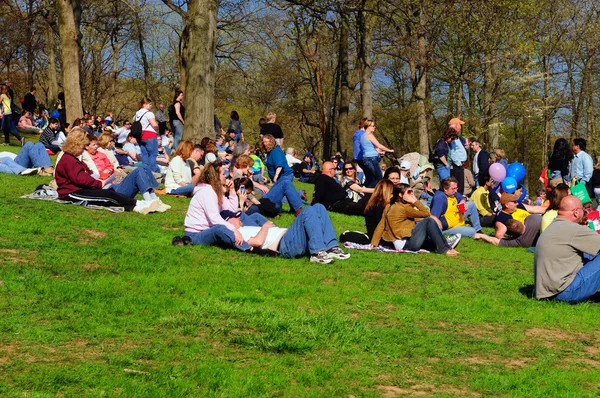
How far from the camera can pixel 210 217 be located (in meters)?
10.6

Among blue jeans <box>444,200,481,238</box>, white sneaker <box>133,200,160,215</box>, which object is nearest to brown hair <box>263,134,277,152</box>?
white sneaker <box>133,200,160,215</box>

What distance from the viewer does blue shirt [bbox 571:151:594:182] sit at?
1773cm

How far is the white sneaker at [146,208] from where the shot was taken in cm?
1320

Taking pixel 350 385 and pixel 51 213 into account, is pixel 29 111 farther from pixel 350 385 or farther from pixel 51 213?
pixel 350 385

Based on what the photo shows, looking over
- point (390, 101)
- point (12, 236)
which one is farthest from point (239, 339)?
point (390, 101)

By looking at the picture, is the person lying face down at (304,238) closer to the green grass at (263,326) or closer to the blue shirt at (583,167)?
the green grass at (263,326)

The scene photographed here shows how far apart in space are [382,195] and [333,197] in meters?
4.07

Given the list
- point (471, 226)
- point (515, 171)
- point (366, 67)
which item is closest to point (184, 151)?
point (471, 226)

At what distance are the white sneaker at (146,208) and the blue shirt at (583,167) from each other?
1010cm

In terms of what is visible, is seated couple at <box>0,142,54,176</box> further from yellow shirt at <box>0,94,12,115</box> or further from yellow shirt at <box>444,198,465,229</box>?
yellow shirt at <box>0,94,12,115</box>

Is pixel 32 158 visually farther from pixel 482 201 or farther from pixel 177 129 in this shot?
pixel 482 201

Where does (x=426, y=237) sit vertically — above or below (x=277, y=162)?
below

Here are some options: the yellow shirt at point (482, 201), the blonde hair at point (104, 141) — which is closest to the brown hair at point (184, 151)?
the blonde hair at point (104, 141)

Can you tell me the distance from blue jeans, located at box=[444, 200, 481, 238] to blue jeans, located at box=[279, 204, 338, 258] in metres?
4.91
